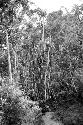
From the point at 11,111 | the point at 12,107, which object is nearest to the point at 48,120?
the point at 11,111

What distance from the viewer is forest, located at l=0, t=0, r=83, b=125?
16931 millimetres

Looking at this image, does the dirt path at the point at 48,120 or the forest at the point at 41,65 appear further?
the dirt path at the point at 48,120

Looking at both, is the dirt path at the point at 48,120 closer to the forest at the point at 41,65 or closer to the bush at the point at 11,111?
the forest at the point at 41,65

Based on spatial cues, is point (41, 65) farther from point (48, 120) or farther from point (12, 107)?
point (12, 107)

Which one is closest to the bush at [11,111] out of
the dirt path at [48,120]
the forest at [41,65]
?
the forest at [41,65]

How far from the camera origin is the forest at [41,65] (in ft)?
55.5

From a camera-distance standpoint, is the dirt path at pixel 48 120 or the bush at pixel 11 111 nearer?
the bush at pixel 11 111

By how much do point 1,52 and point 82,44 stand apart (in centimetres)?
1314

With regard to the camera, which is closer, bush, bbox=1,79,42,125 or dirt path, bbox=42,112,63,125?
bush, bbox=1,79,42,125

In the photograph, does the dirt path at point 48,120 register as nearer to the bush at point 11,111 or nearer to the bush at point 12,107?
the bush at point 12,107

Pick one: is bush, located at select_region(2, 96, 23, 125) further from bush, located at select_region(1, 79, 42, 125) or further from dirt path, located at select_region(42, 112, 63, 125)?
dirt path, located at select_region(42, 112, 63, 125)

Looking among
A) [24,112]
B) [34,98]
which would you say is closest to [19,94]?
[24,112]

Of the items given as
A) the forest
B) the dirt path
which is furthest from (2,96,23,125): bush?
the dirt path

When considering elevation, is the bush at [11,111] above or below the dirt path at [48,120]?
above
